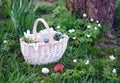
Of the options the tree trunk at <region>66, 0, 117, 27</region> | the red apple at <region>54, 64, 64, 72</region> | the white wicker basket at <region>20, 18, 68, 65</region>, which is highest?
the tree trunk at <region>66, 0, 117, 27</region>

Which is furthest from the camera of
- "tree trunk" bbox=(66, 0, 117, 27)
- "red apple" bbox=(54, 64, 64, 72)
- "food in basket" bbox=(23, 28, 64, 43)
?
"tree trunk" bbox=(66, 0, 117, 27)

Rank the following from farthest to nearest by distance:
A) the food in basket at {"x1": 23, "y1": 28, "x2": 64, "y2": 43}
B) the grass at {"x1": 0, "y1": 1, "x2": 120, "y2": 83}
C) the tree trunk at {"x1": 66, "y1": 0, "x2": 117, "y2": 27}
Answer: the tree trunk at {"x1": 66, "y1": 0, "x2": 117, "y2": 27}
the food in basket at {"x1": 23, "y1": 28, "x2": 64, "y2": 43}
the grass at {"x1": 0, "y1": 1, "x2": 120, "y2": 83}

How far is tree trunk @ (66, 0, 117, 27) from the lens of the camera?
435 centimetres

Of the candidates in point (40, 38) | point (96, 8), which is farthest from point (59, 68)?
point (96, 8)

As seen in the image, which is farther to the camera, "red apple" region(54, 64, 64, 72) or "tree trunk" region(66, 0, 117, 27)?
"tree trunk" region(66, 0, 117, 27)

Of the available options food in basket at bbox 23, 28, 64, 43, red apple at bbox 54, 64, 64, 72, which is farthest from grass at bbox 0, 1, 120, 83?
food in basket at bbox 23, 28, 64, 43

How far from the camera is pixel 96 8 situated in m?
4.36

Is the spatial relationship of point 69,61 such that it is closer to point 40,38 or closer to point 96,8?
point 40,38

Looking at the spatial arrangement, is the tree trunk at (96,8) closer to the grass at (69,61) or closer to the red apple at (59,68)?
the grass at (69,61)

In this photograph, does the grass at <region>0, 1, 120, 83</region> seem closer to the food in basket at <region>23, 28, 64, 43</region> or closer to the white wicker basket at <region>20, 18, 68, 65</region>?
the white wicker basket at <region>20, 18, 68, 65</region>

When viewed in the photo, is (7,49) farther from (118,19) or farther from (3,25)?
(118,19)

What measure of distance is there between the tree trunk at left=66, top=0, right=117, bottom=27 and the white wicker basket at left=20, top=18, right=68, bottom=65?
0.95m

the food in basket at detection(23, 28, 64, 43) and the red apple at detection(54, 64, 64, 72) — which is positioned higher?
the food in basket at detection(23, 28, 64, 43)

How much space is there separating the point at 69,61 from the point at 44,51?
32 cm
